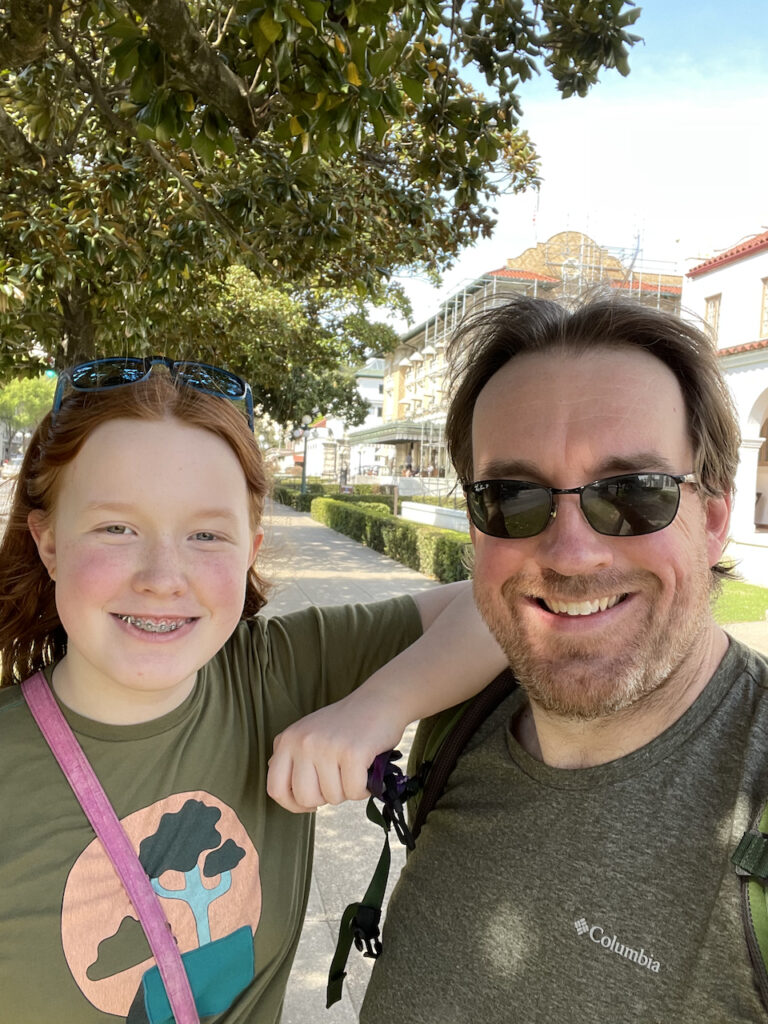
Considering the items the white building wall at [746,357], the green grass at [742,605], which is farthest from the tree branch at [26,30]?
the white building wall at [746,357]

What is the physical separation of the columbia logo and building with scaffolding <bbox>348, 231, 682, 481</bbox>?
3.89 feet

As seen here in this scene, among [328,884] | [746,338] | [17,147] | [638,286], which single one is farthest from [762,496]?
[17,147]

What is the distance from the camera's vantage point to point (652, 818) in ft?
4.23

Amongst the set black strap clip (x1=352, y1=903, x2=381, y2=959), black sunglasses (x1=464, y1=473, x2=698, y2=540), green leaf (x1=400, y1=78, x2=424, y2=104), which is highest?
green leaf (x1=400, y1=78, x2=424, y2=104)

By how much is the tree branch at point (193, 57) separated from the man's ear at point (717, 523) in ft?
7.86

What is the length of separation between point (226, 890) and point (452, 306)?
1387 inches

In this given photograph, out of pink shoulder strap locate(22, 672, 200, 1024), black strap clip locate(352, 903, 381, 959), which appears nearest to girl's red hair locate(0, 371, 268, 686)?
pink shoulder strap locate(22, 672, 200, 1024)

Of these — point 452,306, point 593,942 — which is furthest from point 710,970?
point 452,306

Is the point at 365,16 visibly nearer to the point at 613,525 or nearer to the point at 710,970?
the point at 613,525

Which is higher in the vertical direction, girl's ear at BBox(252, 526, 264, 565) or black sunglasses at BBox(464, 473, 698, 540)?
black sunglasses at BBox(464, 473, 698, 540)

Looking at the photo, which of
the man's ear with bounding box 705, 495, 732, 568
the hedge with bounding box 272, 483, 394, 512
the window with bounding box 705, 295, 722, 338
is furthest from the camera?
the hedge with bounding box 272, 483, 394, 512

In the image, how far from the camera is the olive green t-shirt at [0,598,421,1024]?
4.25 feet

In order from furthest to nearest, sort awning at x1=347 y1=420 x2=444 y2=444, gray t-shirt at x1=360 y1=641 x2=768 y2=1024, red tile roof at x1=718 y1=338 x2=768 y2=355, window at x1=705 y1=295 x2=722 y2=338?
awning at x1=347 y1=420 x2=444 y2=444, window at x1=705 y1=295 x2=722 y2=338, red tile roof at x1=718 y1=338 x2=768 y2=355, gray t-shirt at x1=360 y1=641 x2=768 y2=1024

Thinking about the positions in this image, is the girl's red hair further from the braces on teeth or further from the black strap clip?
the black strap clip
